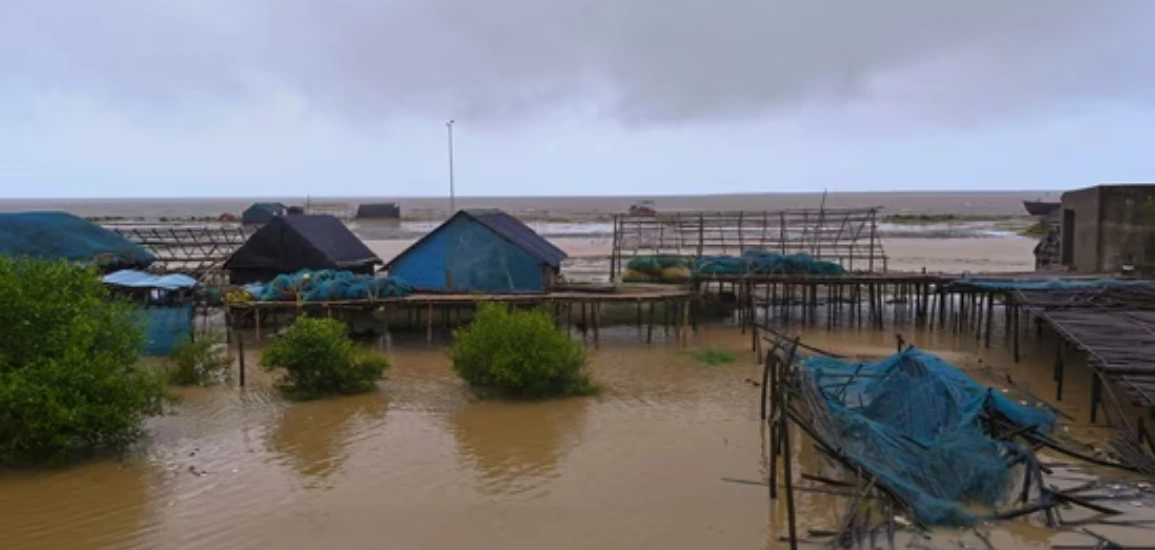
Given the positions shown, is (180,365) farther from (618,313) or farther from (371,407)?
(618,313)

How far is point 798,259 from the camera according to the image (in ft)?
69.2

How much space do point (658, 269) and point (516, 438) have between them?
1250 cm

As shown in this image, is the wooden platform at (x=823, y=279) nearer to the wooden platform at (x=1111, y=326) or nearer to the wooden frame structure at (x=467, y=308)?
→ the wooden frame structure at (x=467, y=308)

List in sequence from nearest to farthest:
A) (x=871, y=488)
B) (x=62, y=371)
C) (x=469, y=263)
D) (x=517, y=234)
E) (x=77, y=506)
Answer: (x=871, y=488), (x=77, y=506), (x=62, y=371), (x=469, y=263), (x=517, y=234)

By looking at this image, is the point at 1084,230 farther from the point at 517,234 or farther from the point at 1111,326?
the point at 517,234

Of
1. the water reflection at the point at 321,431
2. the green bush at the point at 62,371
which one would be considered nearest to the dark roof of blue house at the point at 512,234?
the water reflection at the point at 321,431

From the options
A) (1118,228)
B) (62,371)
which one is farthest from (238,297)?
(1118,228)

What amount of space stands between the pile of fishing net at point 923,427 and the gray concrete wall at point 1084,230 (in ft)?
38.2

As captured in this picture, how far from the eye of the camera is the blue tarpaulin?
17453 mm

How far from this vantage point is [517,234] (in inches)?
858

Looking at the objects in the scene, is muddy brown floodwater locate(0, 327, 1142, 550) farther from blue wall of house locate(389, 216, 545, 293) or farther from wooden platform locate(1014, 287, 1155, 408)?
blue wall of house locate(389, 216, 545, 293)

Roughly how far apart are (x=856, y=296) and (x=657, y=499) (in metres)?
15.7

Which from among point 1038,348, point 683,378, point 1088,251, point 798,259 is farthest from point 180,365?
point 1088,251

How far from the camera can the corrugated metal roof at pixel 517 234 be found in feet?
66.9
